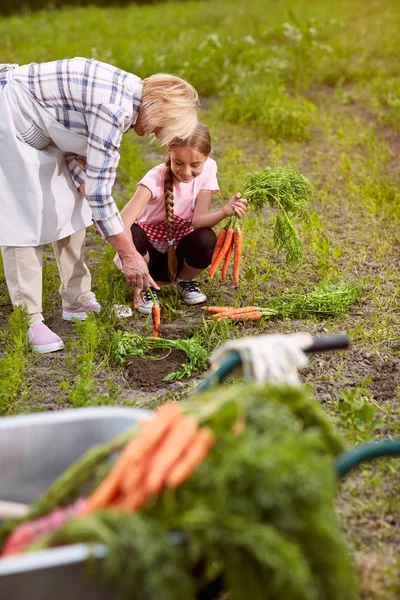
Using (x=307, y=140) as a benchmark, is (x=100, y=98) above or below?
above

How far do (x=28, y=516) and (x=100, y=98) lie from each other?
2024mm

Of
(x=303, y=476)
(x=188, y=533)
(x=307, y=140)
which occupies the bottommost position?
(x=307, y=140)

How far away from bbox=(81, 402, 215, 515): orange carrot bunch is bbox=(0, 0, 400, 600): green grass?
0.84m

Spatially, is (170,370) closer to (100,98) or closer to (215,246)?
(215,246)

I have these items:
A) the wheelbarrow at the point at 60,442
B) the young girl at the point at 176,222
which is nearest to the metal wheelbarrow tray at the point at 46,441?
the wheelbarrow at the point at 60,442

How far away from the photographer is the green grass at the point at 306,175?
328cm

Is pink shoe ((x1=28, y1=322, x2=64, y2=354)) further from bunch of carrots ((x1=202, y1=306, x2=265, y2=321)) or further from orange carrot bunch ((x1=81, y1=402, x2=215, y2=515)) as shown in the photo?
orange carrot bunch ((x1=81, y1=402, x2=215, y2=515))

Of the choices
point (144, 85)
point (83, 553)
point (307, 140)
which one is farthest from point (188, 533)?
point (307, 140)

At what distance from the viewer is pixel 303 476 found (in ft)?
5.38

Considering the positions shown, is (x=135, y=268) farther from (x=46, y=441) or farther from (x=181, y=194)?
(x=46, y=441)

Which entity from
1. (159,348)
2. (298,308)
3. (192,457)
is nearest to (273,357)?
(192,457)

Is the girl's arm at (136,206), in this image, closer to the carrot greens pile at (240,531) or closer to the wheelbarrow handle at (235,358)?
the wheelbarrow handle at (235,358)

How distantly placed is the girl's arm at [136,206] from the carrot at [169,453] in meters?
2.34

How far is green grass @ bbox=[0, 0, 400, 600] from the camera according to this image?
3279 millimetres
